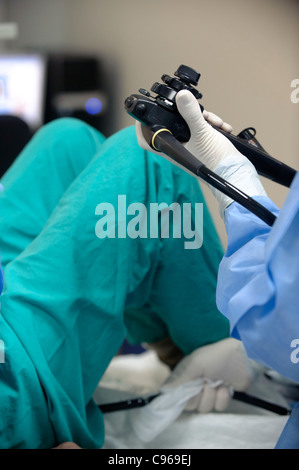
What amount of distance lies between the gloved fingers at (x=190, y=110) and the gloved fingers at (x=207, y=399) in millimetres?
534

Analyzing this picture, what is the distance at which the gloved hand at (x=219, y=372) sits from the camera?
1059mm

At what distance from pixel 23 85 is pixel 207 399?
2.61m

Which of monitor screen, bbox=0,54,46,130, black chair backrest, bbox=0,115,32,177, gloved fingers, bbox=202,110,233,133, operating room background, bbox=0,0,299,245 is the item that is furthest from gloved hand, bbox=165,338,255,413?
monitor screen, bbox=0,54,46,130

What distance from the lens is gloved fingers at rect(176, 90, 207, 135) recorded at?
762mm

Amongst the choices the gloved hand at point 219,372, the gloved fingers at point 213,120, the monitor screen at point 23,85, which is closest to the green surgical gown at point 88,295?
the gloved hand at point 219,372

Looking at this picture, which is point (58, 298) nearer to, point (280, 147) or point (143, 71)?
point (280, 147)

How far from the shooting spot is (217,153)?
764 millimetres

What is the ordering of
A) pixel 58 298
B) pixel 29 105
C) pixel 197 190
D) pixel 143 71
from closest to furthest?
pixel 58 298
pixel 197 190
pixel 143 71
pixel 29 105

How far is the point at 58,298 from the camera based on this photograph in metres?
0.88

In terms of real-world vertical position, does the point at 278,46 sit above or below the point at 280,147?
above

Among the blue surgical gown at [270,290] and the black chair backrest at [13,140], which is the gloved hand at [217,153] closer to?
the blue surgical gown at [270,290]

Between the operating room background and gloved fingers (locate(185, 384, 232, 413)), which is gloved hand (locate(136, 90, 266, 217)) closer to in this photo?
the operating room background

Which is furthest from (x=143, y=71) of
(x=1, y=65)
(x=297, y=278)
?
(x=297, y=278)

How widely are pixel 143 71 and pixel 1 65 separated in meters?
0.84
